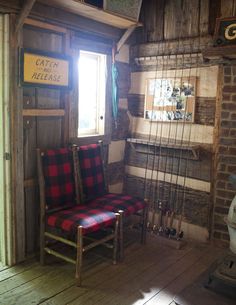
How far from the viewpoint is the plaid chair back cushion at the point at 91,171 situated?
3.26m

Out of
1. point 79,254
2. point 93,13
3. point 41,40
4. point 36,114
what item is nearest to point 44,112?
point 36,114

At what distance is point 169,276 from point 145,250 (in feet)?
1.63

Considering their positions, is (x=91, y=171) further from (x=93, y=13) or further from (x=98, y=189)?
(x=93, y=13)

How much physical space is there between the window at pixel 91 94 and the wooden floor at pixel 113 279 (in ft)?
4.30

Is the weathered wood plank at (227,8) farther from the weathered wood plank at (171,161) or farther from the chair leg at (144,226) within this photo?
the chair leg at (144,226)

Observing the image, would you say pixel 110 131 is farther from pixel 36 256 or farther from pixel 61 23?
pixel 36 256

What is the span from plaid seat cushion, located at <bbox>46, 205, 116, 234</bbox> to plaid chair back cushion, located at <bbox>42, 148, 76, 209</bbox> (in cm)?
14

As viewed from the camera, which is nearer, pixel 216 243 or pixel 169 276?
pixel 169 276

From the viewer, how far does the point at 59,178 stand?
304 cm

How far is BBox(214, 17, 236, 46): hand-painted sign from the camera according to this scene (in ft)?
9.28

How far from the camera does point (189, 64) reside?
11.5ft

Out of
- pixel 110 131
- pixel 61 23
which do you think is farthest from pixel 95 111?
pixel 61 23

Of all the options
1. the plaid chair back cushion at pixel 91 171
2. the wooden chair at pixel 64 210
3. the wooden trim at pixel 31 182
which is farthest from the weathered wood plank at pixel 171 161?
the wooden trim at pixel 31 182

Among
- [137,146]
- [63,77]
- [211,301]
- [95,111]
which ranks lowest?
[211,301]
